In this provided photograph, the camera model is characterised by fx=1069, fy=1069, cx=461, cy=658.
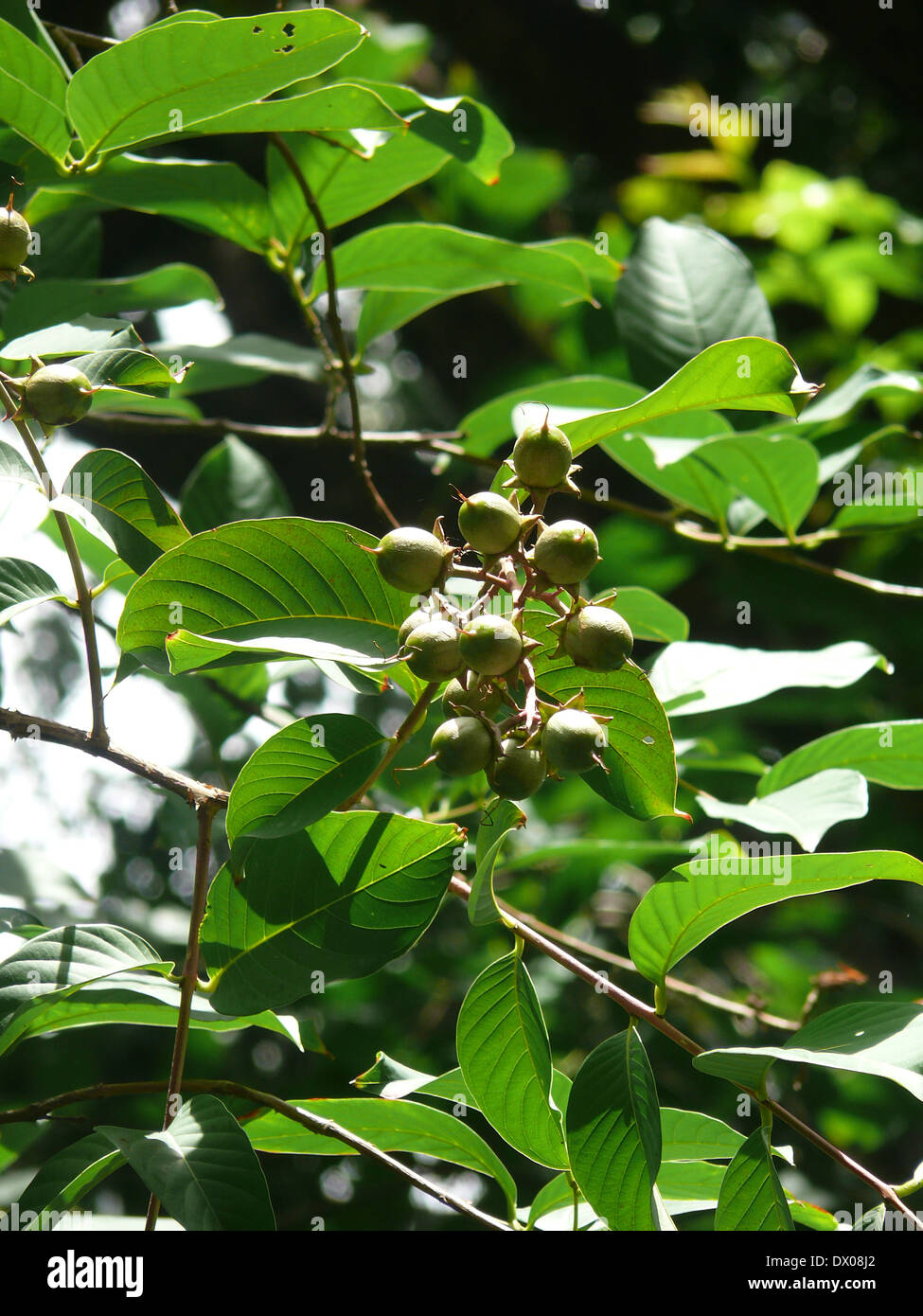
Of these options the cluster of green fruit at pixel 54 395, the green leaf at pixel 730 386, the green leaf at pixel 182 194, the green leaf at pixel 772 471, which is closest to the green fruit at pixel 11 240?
the cluster of green fruit at pixel 54 395

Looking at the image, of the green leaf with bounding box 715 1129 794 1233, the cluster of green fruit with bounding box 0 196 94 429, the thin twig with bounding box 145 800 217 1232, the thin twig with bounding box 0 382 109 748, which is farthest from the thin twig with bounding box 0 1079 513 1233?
the cluster of green fruit with bounding box 0 196 94 429

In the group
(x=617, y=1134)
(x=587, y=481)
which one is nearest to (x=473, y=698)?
(x=617, y=1134)

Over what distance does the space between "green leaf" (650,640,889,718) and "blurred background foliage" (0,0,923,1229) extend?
239mm

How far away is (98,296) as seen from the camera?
1348 mm

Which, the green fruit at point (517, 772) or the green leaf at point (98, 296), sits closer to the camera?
the green fruit at point (517, 772)

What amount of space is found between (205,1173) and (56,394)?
0.60m

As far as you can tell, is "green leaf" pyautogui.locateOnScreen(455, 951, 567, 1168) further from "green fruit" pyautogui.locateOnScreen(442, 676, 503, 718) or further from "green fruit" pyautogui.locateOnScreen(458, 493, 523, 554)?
"green fruit" pyautogui.locateOnScreen(458, 493, 523, 554)

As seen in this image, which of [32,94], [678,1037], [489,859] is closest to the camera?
[489,859]

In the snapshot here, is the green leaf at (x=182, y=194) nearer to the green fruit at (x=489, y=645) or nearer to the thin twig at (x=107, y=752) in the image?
the thin twig at (x=107, y=752)

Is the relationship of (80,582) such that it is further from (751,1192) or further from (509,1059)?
(751,1192)

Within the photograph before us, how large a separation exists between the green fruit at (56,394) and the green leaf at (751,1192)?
0.79 m

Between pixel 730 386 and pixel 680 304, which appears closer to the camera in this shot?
pixel 730 386

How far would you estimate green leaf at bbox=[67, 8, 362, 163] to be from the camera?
0.94m

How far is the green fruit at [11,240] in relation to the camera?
897 millimetres
